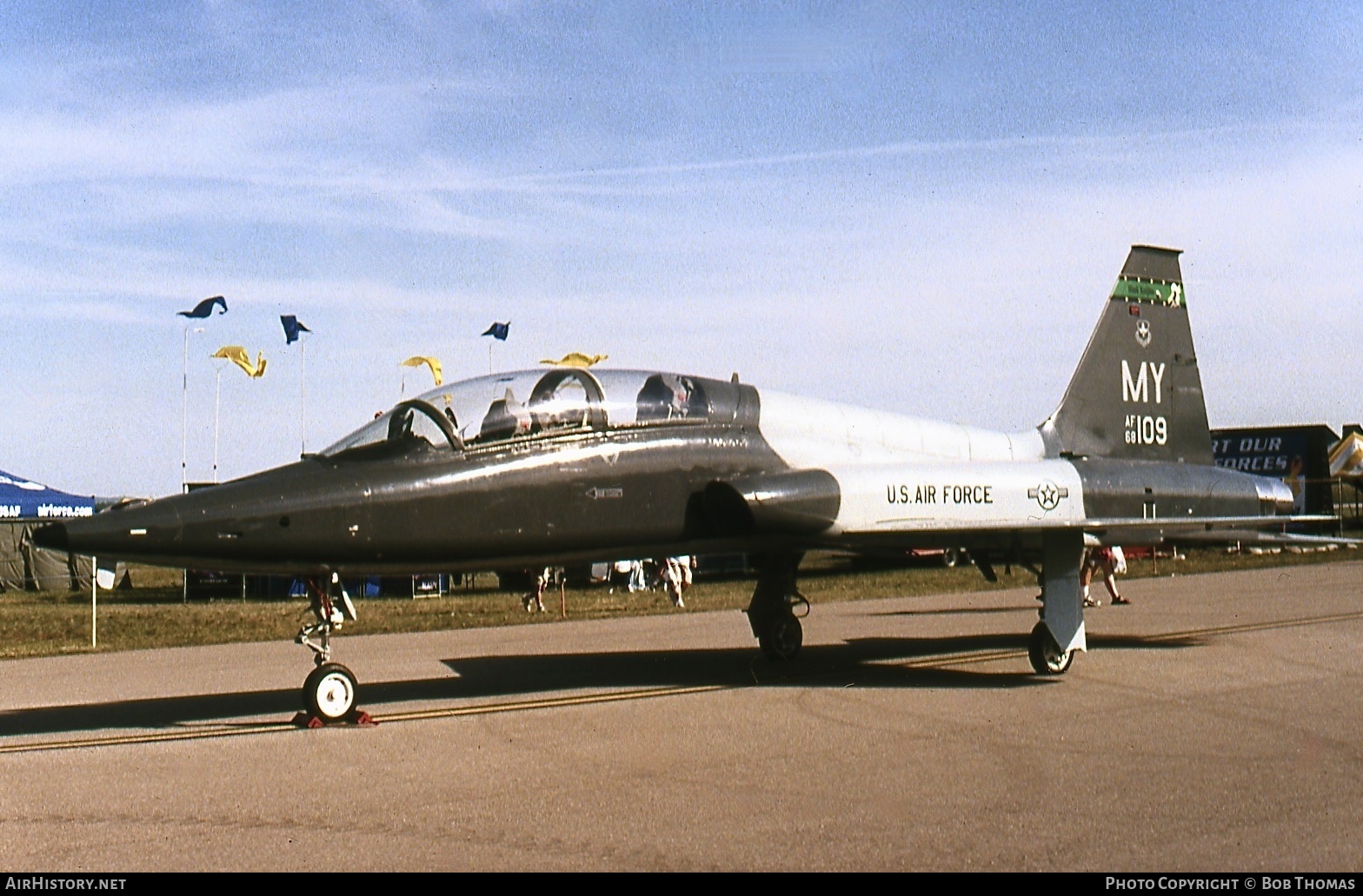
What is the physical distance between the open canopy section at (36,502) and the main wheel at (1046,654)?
27743mm

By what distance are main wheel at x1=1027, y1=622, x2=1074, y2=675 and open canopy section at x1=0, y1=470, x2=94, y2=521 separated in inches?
1092

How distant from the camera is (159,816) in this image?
6.10m

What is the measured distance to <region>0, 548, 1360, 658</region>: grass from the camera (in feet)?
59.3

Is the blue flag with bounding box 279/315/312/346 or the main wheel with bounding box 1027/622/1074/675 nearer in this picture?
the main wheel with bounding box 1027/622/1074/675

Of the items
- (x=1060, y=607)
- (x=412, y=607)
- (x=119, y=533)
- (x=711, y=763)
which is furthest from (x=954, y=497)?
(x=412, y=607)

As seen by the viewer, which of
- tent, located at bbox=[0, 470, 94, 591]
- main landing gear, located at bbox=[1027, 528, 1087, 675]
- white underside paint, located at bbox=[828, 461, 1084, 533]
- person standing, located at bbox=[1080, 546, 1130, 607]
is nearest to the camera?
white underside paint, located at bbox=[828, 461, 1084, 533]

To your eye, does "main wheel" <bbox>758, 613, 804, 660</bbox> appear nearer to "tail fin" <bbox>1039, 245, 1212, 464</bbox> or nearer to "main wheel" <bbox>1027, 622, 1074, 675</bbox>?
"main wheel" <bbox>1027, 622, 1074, 675</bbox>

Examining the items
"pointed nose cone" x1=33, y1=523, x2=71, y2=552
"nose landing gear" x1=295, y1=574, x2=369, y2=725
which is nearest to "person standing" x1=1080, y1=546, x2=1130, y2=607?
"nose landing gear" x1=295, y1=574, x2=369, y2=725

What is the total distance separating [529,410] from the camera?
372 inches

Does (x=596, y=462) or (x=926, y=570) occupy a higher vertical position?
(x=596, y=462)

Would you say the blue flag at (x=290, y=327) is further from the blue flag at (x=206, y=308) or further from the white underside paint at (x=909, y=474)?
the white underside paint at (x=909, y=474)

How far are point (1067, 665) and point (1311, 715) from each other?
2.50 m
